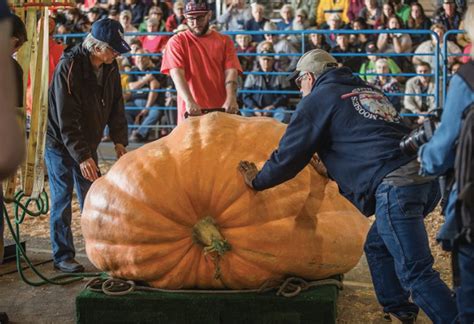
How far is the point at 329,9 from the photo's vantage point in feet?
42.7

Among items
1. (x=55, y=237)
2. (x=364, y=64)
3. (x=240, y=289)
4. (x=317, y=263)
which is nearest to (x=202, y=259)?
(x=240, y=289)

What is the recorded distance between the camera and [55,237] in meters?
6.03

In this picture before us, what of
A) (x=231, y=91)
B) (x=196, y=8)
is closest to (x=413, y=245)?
(x=231, y=91)

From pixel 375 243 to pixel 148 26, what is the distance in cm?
931

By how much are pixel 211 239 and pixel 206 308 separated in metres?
0.39

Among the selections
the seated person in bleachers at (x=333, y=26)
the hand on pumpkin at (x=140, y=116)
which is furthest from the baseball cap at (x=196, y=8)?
the hand on pumpkin at (x=140, y=116)

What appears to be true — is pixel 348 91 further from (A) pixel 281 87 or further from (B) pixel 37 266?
(A) pixel 281 87

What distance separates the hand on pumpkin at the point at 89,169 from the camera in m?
5.73

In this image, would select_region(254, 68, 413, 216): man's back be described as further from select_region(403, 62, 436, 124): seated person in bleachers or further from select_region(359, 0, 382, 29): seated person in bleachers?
select_region(359, 0, 382, 29): seated person in bleachers

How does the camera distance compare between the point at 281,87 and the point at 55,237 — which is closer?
the point at 55,237

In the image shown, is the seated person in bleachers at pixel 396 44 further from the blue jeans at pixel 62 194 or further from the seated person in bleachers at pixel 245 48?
the blue jeans at pixel 62 194

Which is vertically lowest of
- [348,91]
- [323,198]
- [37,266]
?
[37,266]

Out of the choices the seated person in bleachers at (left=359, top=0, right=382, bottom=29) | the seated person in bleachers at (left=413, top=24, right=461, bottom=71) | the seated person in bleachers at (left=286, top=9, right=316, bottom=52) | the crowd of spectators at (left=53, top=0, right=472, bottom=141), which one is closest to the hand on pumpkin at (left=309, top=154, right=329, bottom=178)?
the crowd of spectators at (left=53, top=0, right=472, bottom=141)

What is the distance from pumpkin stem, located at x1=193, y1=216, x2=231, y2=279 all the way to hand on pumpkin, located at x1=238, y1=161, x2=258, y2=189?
28cm
